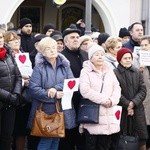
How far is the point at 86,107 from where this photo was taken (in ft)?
19.4

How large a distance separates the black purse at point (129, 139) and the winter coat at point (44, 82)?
1.12m

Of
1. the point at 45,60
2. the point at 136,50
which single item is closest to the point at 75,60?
the point at 45,60

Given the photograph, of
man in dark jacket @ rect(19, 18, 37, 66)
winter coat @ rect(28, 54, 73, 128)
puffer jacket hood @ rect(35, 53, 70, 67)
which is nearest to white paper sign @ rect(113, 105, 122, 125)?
winter coat @ rect(28, 54, 73, 128)

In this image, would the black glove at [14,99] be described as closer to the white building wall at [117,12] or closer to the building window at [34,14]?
the white building wall at [117,12]

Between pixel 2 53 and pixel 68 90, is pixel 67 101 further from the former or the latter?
pixel 2 53

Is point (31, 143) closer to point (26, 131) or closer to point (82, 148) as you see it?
point (26, 131)

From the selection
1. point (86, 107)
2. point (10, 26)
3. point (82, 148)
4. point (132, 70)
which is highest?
point (10, 26)

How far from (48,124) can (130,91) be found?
1.29 meters

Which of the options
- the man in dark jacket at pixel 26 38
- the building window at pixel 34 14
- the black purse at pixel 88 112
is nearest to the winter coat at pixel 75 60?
the black purse at pixel 88 112

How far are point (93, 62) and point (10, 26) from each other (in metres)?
3.75

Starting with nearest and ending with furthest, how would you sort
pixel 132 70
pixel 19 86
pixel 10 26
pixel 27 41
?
pixel 19 86, pixel 132 70, pixel 27 41, pixel 10 26

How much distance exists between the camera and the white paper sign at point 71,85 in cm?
573

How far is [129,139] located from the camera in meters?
6.25

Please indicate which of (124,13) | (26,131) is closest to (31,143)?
(26,131)
